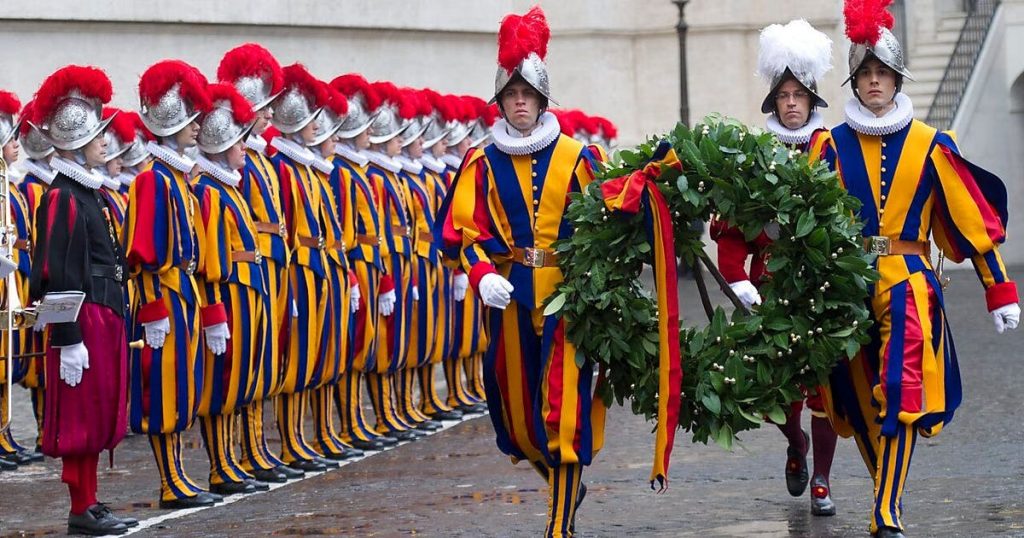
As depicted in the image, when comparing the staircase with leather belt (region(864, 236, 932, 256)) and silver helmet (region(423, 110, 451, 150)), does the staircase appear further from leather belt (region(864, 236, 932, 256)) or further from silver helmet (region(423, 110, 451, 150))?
leather belt (region(864, 236, 932, 256))

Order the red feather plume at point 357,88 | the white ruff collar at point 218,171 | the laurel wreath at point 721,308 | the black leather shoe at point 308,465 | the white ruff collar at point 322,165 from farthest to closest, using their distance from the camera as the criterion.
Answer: the red feather plume at point 357,88, the white ruff collar at point 322,165, the black leather shoe at point 308,465, the white ruff collar at point 218,171, the laurel wreath at point 721,308

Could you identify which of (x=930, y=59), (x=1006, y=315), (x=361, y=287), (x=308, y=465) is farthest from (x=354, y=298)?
(x=930, y=59)

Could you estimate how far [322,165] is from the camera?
11.8 meters

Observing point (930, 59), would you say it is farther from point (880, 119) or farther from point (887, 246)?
point (887, 246)

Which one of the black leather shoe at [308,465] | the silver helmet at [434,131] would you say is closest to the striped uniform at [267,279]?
the black leather shoe at [308,465]

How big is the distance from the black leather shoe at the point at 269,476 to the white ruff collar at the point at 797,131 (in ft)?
10.5

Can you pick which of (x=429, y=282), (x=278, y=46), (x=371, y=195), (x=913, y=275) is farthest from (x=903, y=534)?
(x=278, y=46)

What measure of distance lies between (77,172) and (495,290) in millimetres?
2306

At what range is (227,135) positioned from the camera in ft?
33.8

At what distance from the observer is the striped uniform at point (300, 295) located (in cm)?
1123

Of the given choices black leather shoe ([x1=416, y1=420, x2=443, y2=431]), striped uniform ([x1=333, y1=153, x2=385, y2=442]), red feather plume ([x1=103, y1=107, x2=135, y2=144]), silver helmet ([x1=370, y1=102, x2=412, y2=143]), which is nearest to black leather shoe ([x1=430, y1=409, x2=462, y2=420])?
black leather shoe ([x1=416, y1=420, x2=443, y2=431])

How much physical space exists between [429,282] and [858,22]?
569 cm

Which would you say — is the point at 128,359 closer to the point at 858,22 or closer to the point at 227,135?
the point at 227,135

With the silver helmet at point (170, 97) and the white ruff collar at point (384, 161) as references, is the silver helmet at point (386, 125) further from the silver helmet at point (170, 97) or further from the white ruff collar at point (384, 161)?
the silver helmet at point (170, 97)
